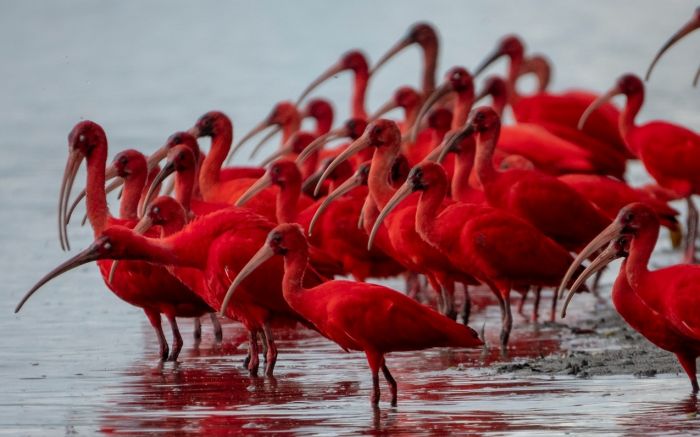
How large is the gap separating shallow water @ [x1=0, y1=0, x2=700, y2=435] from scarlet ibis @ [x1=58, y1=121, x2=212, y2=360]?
30 cm

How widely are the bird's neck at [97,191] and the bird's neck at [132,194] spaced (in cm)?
21

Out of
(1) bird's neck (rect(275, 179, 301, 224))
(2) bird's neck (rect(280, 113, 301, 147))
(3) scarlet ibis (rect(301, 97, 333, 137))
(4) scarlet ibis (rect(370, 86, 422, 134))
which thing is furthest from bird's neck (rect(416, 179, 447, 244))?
(3) scarlet ibis (rect(301, 97, 333, 137))

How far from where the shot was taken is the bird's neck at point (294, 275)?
36.1 ft

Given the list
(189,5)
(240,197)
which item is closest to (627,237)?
(240,197)

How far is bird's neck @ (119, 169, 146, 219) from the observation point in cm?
1384

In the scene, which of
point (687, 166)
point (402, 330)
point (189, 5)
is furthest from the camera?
point (189, 5)

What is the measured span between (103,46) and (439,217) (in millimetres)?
33971

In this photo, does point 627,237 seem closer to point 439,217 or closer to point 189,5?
point 439,217

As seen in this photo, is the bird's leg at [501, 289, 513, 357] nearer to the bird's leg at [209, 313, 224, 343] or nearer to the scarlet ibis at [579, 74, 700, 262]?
the bird's leg at [209, 313, 224, 343]

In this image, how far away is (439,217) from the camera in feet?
44.0

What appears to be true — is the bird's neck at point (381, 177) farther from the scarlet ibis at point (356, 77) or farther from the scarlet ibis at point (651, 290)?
the scarlet ibis at point (356, 77)

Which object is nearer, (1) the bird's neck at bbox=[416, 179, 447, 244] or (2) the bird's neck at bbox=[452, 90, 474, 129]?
(1) the bird's neck at bbox=[416, 179, 447, 244]

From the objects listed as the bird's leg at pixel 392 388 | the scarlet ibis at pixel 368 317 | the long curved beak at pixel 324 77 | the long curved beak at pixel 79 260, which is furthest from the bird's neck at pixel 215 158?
the long curved beak at pixel 324 77

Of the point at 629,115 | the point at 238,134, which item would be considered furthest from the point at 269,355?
the point at 238,134
